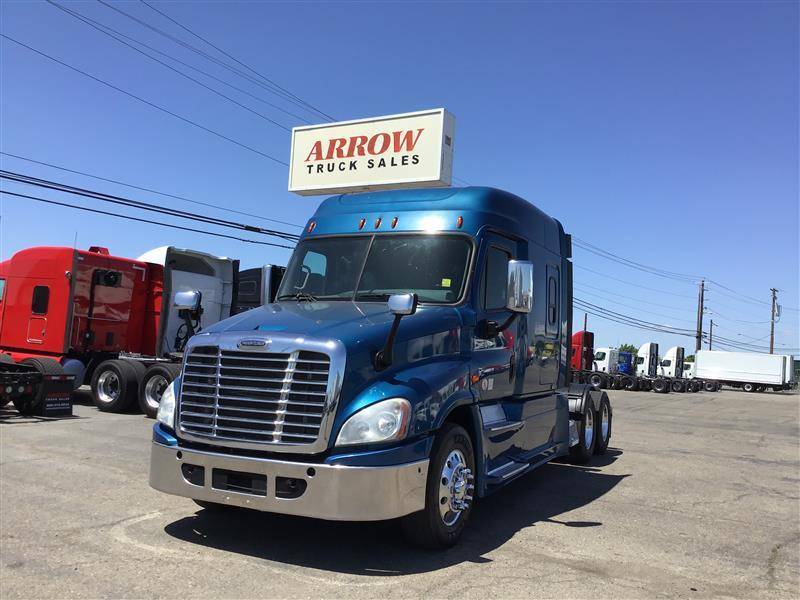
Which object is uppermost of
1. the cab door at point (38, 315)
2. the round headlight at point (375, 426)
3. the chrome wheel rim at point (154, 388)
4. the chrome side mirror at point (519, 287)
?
the chrome side mirror at point (519, 287)

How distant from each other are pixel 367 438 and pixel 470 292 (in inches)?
69.4

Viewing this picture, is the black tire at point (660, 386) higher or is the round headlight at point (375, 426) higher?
the round headlight at point (375, 426)

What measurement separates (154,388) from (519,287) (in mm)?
9372

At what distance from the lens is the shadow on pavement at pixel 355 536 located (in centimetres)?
450

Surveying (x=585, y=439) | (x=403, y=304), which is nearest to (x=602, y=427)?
(x=585, y=439)

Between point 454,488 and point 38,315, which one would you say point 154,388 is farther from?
point 454,488

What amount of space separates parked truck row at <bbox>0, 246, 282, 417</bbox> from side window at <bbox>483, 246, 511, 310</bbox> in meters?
8.26

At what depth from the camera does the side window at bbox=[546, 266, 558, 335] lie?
7440 millimetres

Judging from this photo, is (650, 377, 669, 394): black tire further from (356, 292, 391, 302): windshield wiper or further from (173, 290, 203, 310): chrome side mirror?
(173, 290, 203, 310): chrome side mirror

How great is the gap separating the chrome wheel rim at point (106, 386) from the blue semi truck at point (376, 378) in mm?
8502

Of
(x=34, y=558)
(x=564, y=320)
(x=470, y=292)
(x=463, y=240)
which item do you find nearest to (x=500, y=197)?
(x=463, y=240)

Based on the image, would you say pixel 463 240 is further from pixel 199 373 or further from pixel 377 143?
pixel 377 143

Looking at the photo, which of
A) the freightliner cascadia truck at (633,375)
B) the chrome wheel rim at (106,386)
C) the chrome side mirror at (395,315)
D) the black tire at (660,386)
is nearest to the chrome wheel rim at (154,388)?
the chrome wheel rim at (106,386)

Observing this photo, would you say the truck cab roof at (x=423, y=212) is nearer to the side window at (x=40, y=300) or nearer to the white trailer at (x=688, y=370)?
the side window at (x=40, y=300)
